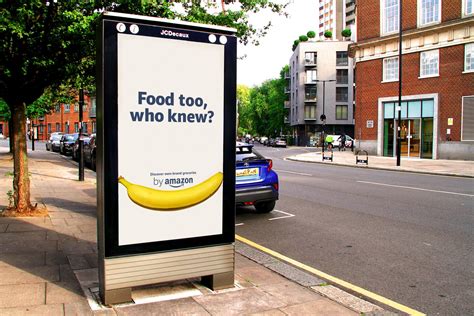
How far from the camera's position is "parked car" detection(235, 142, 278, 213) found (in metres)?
8.91

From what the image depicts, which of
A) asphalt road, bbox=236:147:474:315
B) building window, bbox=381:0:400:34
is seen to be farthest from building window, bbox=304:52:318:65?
asphalt road, bbox=236:147:474:315

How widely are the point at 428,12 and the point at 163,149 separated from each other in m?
31.5

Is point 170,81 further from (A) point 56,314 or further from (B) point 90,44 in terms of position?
(B) point 90,44

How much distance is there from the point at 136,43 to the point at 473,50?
2931 cm

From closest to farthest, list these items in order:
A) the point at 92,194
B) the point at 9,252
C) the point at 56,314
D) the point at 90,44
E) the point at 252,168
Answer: the point at 56,314, the point at 9,252, the point at 90,44, the point at 252,168, the point at 92,194

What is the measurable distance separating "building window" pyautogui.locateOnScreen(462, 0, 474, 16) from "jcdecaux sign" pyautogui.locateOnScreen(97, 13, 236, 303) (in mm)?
29110

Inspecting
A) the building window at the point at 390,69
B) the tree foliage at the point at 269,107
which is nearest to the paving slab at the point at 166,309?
the building window at the point at 390,69

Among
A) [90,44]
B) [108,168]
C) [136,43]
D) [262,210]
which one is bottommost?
[262,210]

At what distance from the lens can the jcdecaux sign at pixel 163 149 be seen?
407 centimetres

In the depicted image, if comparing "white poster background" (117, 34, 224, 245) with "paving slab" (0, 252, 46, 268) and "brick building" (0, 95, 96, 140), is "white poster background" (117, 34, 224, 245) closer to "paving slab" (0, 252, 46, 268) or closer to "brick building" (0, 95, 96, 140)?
"paving slab" (0, 252, 46, 268)

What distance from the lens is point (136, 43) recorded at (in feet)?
13.5

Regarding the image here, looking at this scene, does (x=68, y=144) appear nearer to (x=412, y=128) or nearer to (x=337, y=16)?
(x=412, y=128)

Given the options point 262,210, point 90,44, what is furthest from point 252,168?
point 90,44

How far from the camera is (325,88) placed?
74.5 metres
